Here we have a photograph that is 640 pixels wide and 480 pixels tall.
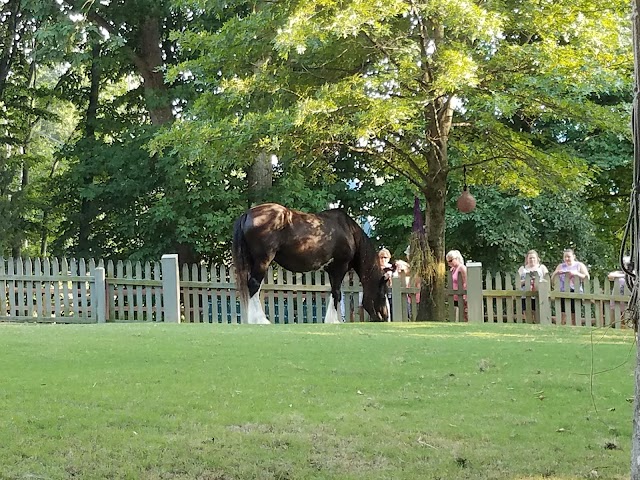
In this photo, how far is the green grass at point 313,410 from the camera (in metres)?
4.17

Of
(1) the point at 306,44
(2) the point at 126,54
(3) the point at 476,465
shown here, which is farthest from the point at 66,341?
(2) the point at 126,54

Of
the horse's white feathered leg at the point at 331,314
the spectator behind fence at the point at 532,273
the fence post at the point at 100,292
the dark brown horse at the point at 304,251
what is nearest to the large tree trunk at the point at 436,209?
the dark brown horse at the point at 304,251

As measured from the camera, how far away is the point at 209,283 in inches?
599

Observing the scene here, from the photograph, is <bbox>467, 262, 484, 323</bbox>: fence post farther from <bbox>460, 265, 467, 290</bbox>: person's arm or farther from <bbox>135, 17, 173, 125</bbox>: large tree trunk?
<bbox>135, 17, 173, 125</bbox>: large tree trunk

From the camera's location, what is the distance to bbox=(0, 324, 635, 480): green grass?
164 inches

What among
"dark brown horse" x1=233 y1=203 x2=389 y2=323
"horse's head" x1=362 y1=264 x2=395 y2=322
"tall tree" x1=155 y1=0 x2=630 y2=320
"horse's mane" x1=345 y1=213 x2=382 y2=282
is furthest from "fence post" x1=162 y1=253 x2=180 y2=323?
"horse's head" x1=362 y1=264 x2=395 y2=322

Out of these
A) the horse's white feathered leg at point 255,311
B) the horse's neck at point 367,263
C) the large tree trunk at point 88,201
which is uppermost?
the large tree trunk at point 88,201

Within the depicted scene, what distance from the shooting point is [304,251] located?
44.6 feet

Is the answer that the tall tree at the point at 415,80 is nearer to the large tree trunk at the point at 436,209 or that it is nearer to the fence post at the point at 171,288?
the large tree trunk at the point at 436,209

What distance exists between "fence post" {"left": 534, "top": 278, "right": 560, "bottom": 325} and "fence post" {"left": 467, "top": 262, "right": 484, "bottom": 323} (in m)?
0.95

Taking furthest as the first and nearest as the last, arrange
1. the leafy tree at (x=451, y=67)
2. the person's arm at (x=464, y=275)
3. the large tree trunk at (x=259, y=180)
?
the large tree trunk at (x=259, y=180), the person's arm at (x=464, y=275), the leafy tree at (x=451, y=67)

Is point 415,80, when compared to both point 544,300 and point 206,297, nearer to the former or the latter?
point 544,300

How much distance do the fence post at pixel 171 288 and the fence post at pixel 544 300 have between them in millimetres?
6576

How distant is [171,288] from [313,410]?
1018 centimetres
